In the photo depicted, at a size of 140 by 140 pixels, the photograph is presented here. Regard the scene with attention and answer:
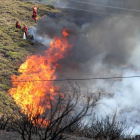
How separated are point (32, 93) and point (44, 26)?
1716 centimetres

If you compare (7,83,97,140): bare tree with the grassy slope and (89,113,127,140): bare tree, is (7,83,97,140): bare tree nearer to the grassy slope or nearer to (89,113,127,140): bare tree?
(89,113,127,140): bare tree

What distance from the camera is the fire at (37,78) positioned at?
832 inches

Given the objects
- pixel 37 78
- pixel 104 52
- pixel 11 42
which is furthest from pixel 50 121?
pixel 104 52

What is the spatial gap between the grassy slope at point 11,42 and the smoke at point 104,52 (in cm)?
315

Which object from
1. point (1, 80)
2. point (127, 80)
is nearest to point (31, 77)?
point (1, 80)

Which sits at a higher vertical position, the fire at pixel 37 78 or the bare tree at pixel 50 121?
the fire at pixel 37 78

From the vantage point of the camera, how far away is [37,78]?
81.5 feet

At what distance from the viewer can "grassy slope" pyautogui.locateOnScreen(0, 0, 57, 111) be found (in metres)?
23.0

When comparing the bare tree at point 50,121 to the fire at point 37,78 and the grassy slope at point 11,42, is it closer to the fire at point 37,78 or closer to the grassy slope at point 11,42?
the fire at point 37,78

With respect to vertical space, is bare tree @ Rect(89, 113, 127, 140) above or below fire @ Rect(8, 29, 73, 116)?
below

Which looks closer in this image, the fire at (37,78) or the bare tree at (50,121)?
the bare tree at (50,121)

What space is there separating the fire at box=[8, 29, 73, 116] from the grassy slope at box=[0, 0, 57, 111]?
2.38 ft

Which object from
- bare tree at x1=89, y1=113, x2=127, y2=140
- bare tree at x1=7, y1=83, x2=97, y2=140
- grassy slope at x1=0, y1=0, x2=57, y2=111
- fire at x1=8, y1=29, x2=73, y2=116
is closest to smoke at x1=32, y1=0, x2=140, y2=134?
fire at x1=8, y1=29, x2=73, y2=116

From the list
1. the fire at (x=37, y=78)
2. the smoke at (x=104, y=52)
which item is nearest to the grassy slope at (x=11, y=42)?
the fire at (x=37, y=78)
